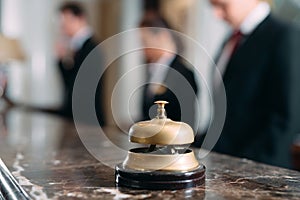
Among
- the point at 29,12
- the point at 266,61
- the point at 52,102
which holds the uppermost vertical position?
the point at 29,12

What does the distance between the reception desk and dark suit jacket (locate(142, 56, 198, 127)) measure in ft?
0.66

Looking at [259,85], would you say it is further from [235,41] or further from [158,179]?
[158,179]

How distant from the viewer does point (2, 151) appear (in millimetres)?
1627

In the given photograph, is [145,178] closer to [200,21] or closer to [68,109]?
[68,109]

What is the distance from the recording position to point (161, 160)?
1.04 m

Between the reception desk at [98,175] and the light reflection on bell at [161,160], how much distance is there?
0.02m

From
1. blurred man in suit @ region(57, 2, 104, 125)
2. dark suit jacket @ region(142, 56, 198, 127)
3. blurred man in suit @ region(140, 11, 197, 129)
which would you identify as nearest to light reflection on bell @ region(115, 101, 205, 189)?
dark suit jacket @ region(142, 56, 198, 127)

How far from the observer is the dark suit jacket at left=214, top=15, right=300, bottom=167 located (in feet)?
6.93

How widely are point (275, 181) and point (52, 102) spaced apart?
4995 millimetres

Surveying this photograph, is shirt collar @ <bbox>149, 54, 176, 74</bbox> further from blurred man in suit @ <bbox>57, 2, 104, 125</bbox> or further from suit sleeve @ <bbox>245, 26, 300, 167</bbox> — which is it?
blurred man in suit @ <bbox>57, 2, 104, 125</bbox>

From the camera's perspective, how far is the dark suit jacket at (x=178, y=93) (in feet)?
5.81

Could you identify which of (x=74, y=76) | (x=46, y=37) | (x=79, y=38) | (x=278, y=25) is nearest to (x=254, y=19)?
(x=278, y=25)

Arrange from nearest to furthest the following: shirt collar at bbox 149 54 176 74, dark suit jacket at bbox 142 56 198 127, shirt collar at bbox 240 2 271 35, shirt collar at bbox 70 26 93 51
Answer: dark suit jacket at bbox 142 56 198 127 < shirt collar at bbox 240 2 271 35 < shirt collar at bbox 149 54 176 74 < shirt collar at bbox 70 26 93 51

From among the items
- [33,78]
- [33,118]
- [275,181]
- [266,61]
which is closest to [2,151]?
[275,181]
